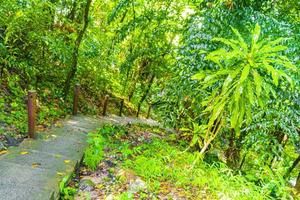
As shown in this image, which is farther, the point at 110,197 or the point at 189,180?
the point at 189,180

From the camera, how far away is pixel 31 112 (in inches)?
186

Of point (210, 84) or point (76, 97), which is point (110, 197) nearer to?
point (210, 84)

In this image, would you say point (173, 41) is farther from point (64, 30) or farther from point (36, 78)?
point (36, 78)

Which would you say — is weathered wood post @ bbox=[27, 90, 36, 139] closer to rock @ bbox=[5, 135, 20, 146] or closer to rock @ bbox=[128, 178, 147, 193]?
rock @ bbox=[5, 135, 20, 146]

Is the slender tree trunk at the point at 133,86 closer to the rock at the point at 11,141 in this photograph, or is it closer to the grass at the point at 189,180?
the rock at the point at 11,141

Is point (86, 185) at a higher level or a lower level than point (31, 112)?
lower

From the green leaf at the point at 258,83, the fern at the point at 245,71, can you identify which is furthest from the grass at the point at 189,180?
the green leaf at the point at 258,83

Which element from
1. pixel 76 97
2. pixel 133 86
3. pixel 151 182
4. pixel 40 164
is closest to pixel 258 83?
pixel 151 182

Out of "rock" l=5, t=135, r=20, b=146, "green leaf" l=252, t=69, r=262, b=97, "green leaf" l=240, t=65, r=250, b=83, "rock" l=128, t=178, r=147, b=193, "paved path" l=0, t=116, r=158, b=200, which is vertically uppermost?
"green leaf" l=240, t=65, r=250, b=83

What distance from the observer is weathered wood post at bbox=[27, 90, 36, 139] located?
4.66m

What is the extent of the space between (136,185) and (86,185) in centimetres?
59

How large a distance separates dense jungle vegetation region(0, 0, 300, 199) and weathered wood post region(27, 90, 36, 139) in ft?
0.94

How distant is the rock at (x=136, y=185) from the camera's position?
10.8ft

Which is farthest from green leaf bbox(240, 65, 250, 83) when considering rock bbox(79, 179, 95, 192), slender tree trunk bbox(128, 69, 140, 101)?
slender tree trunk bbox(128, 69, 140, 101)
